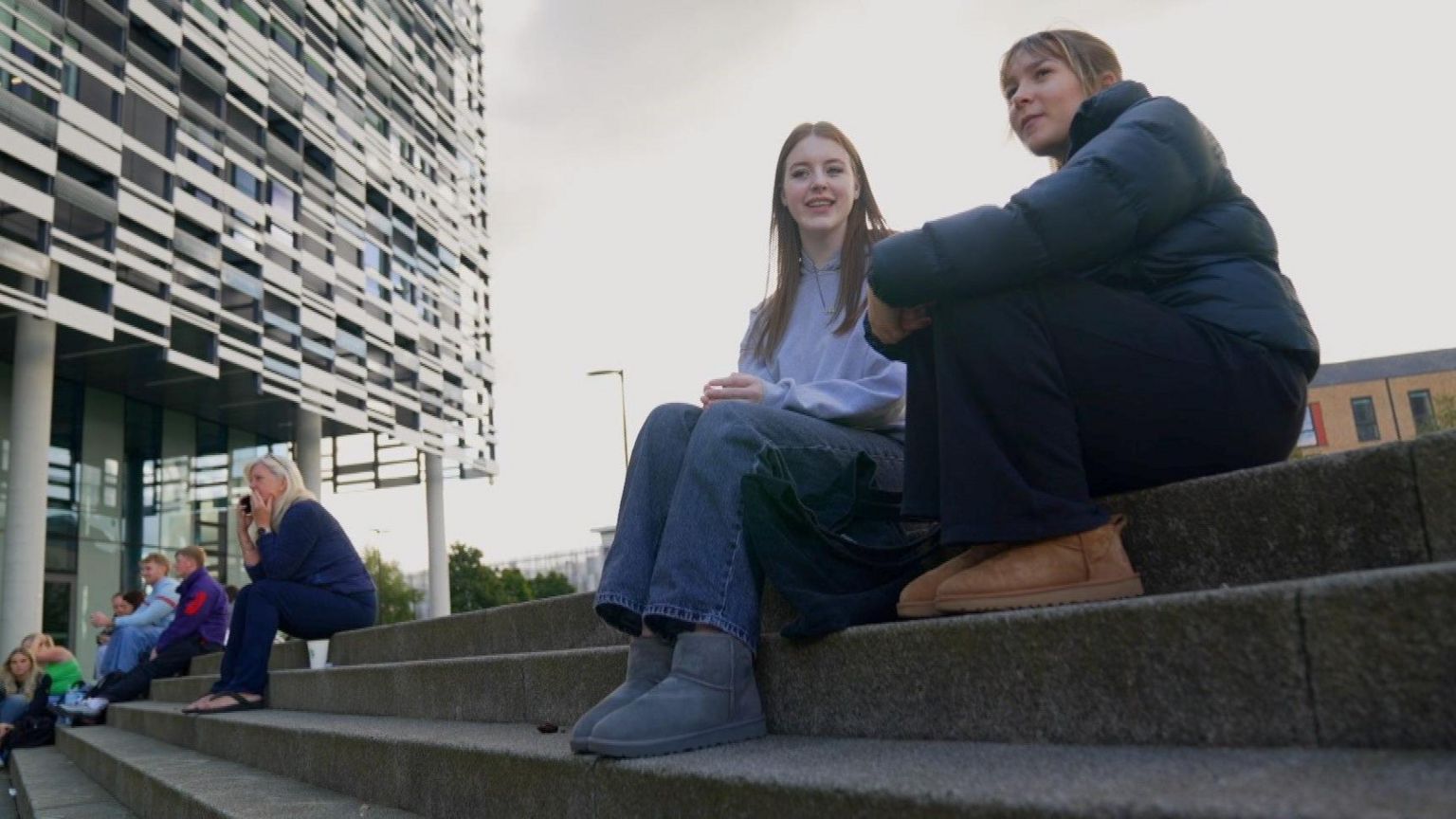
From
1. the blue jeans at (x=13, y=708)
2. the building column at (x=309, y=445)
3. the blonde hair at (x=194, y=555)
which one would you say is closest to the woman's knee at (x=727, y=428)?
the blonde hair at (x=194, y=555)

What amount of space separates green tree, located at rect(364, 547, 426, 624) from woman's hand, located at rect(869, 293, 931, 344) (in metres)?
55.7

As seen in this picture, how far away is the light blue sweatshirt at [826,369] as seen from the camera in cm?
280

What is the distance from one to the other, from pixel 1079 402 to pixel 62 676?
1167cm

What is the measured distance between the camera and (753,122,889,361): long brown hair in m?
3.25

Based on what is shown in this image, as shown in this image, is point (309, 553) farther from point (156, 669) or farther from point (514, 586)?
point (514, 586)

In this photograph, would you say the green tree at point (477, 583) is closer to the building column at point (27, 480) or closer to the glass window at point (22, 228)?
the building column at point (27, 480)

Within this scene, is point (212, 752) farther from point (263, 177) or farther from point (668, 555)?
point (263, 177)

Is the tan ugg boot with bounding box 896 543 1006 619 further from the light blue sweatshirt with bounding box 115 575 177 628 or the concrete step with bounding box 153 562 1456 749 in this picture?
the light blue sweatshirt with bounding box 115 575 177 628

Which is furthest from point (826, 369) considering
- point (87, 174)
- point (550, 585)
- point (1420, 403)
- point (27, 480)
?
point (1420, 403)

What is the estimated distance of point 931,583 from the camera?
2184 mm

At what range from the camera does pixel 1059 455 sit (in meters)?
2.02

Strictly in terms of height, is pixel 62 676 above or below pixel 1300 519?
below

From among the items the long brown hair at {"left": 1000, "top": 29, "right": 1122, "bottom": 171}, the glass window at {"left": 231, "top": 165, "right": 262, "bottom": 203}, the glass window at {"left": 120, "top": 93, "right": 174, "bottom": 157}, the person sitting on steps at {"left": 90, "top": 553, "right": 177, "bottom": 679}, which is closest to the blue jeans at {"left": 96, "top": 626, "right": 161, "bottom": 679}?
the person sitting on steps at {"left": 90, "top": 553, "right": 177, "bottom": 679}

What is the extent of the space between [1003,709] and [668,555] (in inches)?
32.1
